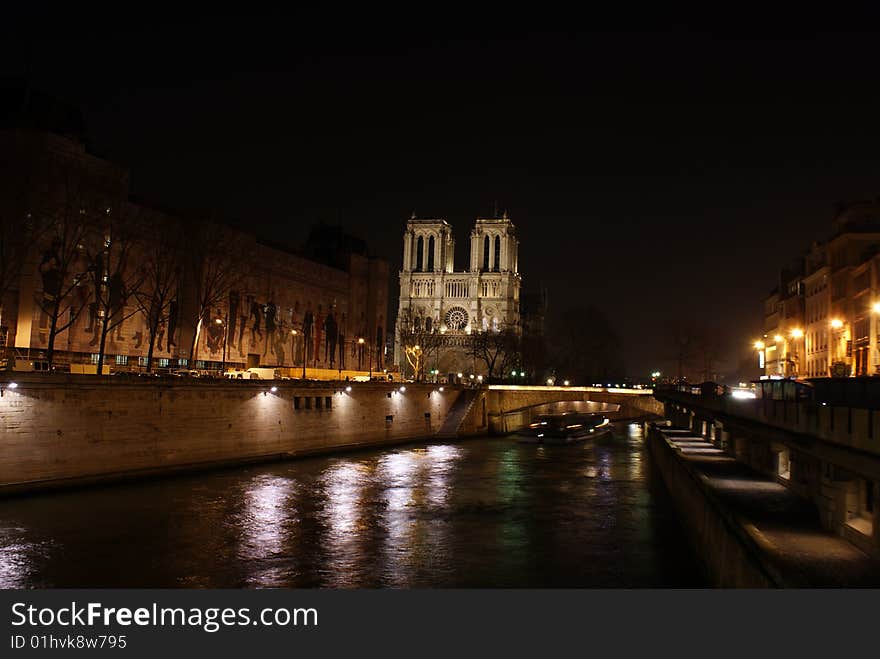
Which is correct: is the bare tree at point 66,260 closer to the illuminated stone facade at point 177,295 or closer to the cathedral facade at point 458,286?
the illuminated stone facade at point 177,295

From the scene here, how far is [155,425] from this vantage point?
34.8 metres

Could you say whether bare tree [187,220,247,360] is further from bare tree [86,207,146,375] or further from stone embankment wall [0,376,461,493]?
stone embankment wall [0,376,461,493]

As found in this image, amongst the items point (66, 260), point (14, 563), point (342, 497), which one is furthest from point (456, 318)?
point (14, 563)

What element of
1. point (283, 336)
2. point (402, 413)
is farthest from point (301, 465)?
point (283, 336)

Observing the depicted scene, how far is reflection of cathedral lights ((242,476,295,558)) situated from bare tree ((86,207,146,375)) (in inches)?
471

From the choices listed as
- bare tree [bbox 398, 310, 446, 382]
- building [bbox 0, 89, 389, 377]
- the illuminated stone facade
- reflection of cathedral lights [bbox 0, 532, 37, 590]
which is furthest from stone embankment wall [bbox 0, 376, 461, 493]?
bare tree [bbox 398, 310, 446, 382]

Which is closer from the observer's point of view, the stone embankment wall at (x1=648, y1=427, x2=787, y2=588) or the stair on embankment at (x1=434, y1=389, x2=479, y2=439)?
the stone embankment wall at (x1=648, y1=427, x2=787, y2=588)

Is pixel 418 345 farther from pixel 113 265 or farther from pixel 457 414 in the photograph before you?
pixel 113 265

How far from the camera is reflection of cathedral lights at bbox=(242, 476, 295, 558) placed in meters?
22.8

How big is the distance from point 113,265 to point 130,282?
237cm

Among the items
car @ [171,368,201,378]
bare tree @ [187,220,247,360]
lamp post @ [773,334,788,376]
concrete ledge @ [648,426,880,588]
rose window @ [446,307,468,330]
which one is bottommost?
concrete ledge @ [648,426,880,588]

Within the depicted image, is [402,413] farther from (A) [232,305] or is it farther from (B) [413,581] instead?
(B) [413,581]

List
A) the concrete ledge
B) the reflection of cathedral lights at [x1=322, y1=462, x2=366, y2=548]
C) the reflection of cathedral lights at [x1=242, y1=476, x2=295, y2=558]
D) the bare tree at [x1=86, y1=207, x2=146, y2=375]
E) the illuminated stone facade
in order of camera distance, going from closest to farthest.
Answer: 1. the concrete ledge
2. the reflection of cathedral lights at [x1=242, y1=476, x2=295, y2=558]
3. the reflection of cathedral lights at [x1=322, y1=462, x2=366, y2=548]
4. the bare tree at [x1=86, y1=207, x2=146, y2=375]
5. the illuminated stone facade

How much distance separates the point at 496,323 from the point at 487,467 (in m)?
92.5
